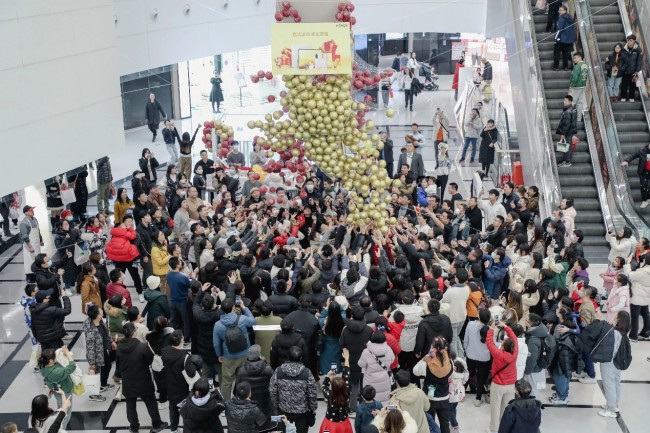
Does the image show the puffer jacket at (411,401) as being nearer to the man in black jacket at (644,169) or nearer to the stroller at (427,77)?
the man in black jacket at (644,169)

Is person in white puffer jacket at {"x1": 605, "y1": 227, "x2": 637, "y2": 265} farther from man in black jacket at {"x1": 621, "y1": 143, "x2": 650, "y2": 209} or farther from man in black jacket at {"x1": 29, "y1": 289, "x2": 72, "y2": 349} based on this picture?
man in black jacket at {"x1": 29, "y1": 289, "x2": 72, "y2": 349}

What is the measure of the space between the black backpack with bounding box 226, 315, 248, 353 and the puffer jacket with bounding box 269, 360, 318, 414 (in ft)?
2.73

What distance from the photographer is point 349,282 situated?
28.0 feet

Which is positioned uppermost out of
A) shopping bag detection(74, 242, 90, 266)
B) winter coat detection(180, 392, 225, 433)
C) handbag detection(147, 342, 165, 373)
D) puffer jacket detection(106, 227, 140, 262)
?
puffer jacket detection(106, 227, 140, 262)

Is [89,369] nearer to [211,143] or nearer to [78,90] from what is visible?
[211,143]

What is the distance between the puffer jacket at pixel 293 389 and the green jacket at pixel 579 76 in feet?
30.5

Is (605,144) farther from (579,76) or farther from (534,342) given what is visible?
(534,342)

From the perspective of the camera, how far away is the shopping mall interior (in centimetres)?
877

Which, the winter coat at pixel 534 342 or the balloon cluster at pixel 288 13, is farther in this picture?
the balloon cluster at pixel 288 13

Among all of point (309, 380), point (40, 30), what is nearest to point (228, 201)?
point (40, 30)

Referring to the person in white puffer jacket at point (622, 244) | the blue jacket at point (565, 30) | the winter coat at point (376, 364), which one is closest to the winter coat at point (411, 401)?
the winter coat at point (376, 364)

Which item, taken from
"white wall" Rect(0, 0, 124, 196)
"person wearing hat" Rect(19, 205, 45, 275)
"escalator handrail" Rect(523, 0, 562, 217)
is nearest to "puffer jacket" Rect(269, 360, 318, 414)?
"white wall" Rect(0, 0, 124, 196)

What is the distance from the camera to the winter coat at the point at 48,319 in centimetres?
865

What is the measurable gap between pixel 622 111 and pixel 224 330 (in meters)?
9.16
